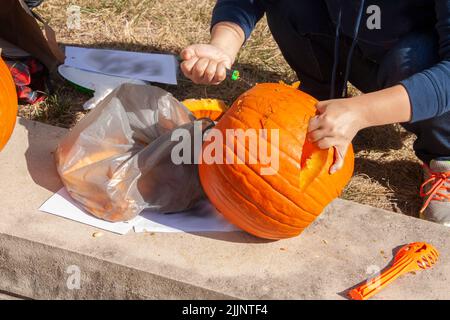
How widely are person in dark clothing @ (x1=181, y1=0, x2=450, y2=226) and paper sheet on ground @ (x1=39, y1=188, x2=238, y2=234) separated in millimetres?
398

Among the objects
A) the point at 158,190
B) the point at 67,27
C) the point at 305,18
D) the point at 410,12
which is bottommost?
the point at 67,27

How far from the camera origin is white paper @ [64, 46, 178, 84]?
309 cm

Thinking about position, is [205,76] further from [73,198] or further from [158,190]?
[73,198]

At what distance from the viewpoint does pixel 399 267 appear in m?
1.92

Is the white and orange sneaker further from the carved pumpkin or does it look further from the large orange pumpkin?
the large orange pumpkin

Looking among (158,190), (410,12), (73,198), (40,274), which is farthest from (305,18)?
(40,274)

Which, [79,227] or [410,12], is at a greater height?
[410,12]

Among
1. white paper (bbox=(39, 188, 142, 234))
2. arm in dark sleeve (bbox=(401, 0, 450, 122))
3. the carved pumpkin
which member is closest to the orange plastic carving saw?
arm in dark sleeve (bbox=(401, 0, 450, 122))

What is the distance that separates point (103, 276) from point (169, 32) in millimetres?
1914

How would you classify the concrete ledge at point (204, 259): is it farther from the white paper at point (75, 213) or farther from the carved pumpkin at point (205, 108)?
the carved pumpkin at point (205, 108)

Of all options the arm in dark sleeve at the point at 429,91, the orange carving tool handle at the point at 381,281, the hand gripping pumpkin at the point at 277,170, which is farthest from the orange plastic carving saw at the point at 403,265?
the arm in dark sleeve at the point at 429,91
